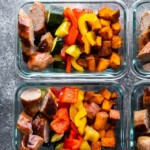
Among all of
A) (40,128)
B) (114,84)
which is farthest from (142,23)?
(40,128)

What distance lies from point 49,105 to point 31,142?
12 centimetres

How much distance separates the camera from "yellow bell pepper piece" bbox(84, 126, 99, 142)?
159 centimetres

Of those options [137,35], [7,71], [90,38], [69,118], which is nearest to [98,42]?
[90,38]

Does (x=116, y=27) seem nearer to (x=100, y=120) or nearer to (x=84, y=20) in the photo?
(x=84, y=20)

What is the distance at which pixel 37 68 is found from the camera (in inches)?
63.4

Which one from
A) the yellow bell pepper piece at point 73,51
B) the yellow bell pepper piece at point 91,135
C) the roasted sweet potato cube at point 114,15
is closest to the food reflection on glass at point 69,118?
the yellow bell pepper piece at point 91,135

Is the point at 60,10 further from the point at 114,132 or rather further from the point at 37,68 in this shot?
the point at 114,132

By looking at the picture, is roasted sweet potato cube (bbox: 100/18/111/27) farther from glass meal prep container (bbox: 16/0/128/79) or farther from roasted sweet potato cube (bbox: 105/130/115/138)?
roasted sweet potato cube (bbox: 105/130/115/138)

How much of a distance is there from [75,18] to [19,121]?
1.17ft

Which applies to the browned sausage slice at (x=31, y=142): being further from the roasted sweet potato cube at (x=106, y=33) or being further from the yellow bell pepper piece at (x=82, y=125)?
the roasted sweet potato cube at (x=106, y=33)

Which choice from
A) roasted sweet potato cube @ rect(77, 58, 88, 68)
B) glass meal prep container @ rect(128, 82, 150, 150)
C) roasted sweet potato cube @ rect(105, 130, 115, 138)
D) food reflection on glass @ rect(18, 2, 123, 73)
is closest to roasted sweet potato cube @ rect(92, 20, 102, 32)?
food reflection on glass @ rect(18, 2, 123, 73)

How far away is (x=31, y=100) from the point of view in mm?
1586

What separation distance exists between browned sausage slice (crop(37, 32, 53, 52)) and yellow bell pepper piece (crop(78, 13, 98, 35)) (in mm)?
98

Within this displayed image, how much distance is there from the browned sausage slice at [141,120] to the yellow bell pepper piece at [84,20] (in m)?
0.29
